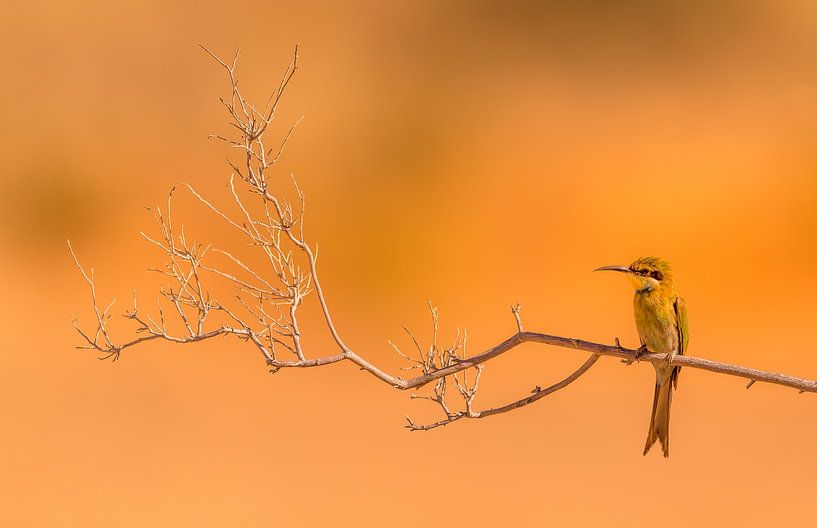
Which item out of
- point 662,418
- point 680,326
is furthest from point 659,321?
point 662,418

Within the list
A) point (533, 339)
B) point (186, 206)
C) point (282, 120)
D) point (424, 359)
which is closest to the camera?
point (533, 339)

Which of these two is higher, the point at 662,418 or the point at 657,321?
the point at 657,321

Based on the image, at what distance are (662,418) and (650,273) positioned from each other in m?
0.57

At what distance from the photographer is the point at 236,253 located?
42.3 ft

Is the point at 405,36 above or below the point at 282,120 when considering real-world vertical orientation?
above

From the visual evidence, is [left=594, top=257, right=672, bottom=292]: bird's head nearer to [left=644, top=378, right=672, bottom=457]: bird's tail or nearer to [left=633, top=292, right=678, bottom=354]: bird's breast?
[left=633, top=292, right=678, bottom=354]: bird's breast

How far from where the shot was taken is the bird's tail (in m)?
3.84

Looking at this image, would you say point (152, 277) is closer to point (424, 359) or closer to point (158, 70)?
point (158, 70)

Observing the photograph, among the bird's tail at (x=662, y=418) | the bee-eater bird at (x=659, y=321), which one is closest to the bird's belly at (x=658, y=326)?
the bee-eater bird at (x=659, y=321)

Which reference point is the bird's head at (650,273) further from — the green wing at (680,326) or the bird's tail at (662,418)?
the bird's tail at (662,418)

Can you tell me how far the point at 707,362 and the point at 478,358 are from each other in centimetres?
68

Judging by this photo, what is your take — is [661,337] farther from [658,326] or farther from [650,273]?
[650,273]

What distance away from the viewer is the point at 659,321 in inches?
154

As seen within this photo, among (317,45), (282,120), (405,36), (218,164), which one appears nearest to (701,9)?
(405,36)
